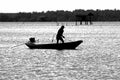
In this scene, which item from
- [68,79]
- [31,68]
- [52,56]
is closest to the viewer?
[68,79]

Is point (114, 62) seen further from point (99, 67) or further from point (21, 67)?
point (21, 67)

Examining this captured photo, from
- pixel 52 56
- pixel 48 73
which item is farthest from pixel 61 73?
pixel 52 56

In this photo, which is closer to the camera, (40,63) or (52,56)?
(40,63)

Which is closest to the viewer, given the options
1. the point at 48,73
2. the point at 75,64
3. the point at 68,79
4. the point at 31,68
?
the point at 68,79

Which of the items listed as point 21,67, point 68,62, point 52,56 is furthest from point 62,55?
point 21,67

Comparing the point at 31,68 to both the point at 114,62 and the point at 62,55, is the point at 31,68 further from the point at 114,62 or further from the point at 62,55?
the point at 62,55

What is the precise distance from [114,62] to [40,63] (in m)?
5.77

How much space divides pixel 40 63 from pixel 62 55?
6949mm

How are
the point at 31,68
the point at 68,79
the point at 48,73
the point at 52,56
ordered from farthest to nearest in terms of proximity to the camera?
1. the point at 52,56
2. the point at 31,68
3. the point at 48,73
4. the point at 68,79

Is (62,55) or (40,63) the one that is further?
(62,55)

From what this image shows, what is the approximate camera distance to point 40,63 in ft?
121

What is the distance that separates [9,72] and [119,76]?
286 inches

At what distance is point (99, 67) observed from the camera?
34062 mm

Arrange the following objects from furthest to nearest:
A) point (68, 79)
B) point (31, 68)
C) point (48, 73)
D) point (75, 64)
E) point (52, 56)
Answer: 1. point (52, 56)
2. point (75, 64)
3. point (31, 68)
4. point (48, 73)
5. point (68, 79)
